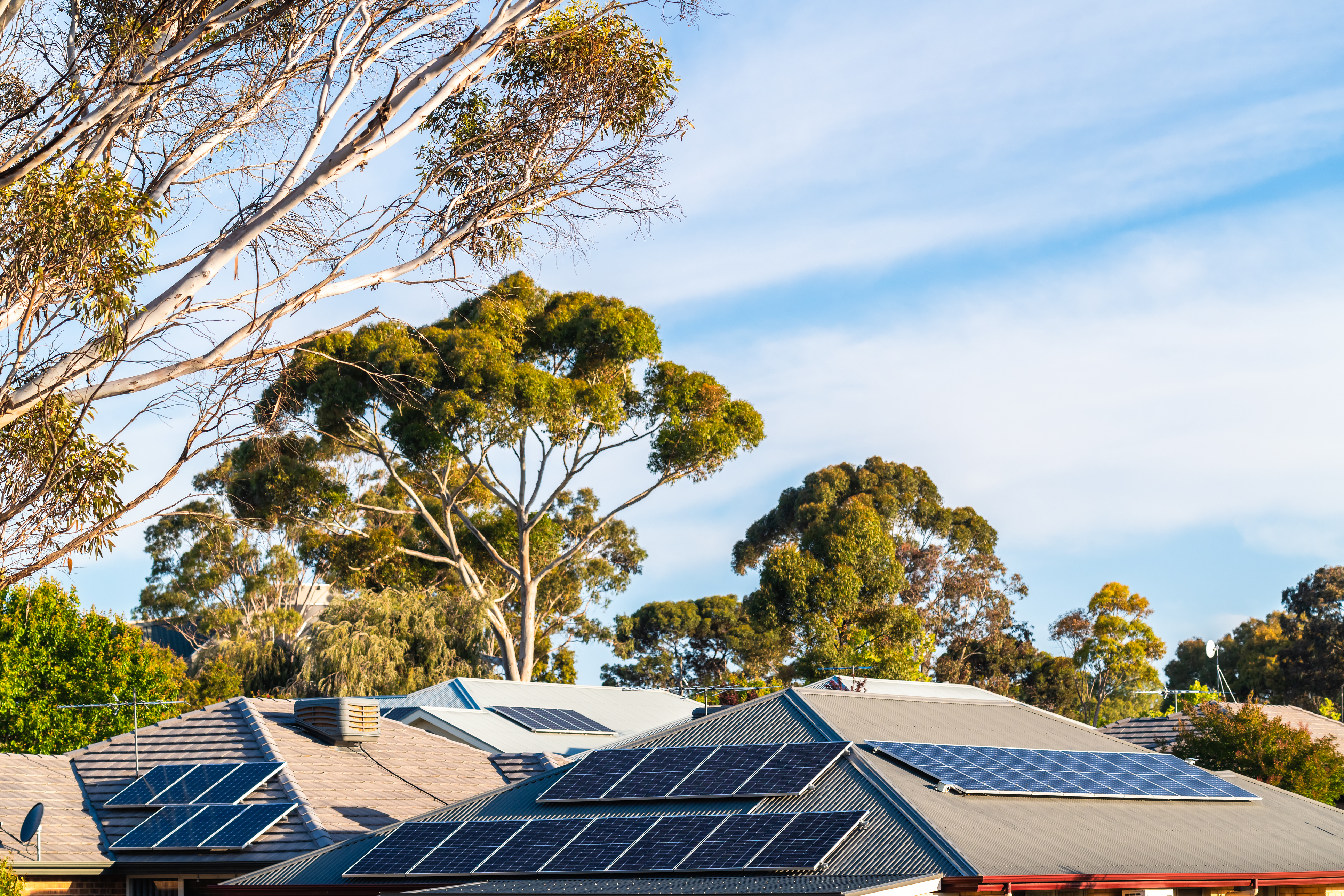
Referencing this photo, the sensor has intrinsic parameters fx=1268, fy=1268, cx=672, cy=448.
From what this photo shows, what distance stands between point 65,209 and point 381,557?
37266mm

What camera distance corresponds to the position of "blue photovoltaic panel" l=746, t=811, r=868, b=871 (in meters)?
14.3

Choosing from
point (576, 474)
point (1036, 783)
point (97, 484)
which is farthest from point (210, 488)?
point (1036, 783)

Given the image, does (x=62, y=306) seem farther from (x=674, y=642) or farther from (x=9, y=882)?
(x=674, y=642)

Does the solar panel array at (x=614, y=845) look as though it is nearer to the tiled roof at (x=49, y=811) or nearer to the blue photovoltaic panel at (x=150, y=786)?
the tiled roof at (x=49, y=811)

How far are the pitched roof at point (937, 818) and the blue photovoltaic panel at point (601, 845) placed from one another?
0.80ft

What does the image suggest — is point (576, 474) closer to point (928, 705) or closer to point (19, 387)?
point (928, 705)

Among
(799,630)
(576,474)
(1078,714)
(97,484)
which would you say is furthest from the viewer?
(1078,714)

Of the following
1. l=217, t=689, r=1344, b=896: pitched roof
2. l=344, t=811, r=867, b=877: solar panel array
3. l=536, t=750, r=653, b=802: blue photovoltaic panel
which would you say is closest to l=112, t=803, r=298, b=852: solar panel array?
l=217, t=689, r=1344, b=896: pitched roof

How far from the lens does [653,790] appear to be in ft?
56.3

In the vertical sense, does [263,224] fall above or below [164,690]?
above

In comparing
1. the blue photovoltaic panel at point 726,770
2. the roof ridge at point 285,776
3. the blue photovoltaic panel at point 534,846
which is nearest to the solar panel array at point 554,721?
the roof ridge at point 285,776

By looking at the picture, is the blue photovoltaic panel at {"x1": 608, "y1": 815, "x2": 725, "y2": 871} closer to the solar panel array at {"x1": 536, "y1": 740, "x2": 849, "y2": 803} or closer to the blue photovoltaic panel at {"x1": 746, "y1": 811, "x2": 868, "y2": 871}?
the solar panel array at {"x1": 536, "y1": 740, "x2": 849, "y2": 803}

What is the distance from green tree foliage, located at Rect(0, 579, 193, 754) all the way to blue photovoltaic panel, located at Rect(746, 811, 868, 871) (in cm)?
3474

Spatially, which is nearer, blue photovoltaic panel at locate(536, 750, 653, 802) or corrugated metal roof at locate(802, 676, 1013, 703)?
blue photovoltaic panel at locate(536, 750, 653, 802)
